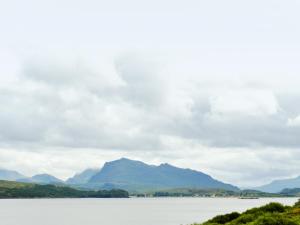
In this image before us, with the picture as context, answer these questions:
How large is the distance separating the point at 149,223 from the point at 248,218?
4851 inches

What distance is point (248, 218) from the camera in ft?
253

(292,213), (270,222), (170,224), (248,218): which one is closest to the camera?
(270,222)

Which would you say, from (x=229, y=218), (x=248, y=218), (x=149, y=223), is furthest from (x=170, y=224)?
(x=248, y=218)

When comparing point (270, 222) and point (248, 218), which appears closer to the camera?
point (270, 222)

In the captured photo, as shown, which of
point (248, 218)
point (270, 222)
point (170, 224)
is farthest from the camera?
point (170, 224)

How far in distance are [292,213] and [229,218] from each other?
11573mm

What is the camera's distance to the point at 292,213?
278 feet

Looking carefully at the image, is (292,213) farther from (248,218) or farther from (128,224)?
(128,224)

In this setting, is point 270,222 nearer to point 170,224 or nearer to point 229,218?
point 229,218

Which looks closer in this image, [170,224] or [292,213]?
[292,213]

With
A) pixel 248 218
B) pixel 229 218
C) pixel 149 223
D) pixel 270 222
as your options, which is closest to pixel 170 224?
pixel 149 223

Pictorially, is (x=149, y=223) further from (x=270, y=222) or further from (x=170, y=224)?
(x=270, y=222)

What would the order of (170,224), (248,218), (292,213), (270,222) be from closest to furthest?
(270,222), (248,218), (292,213), (170,224)

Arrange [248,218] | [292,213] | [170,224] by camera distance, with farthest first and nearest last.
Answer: [170,224]
[292,213]
[248,218]
